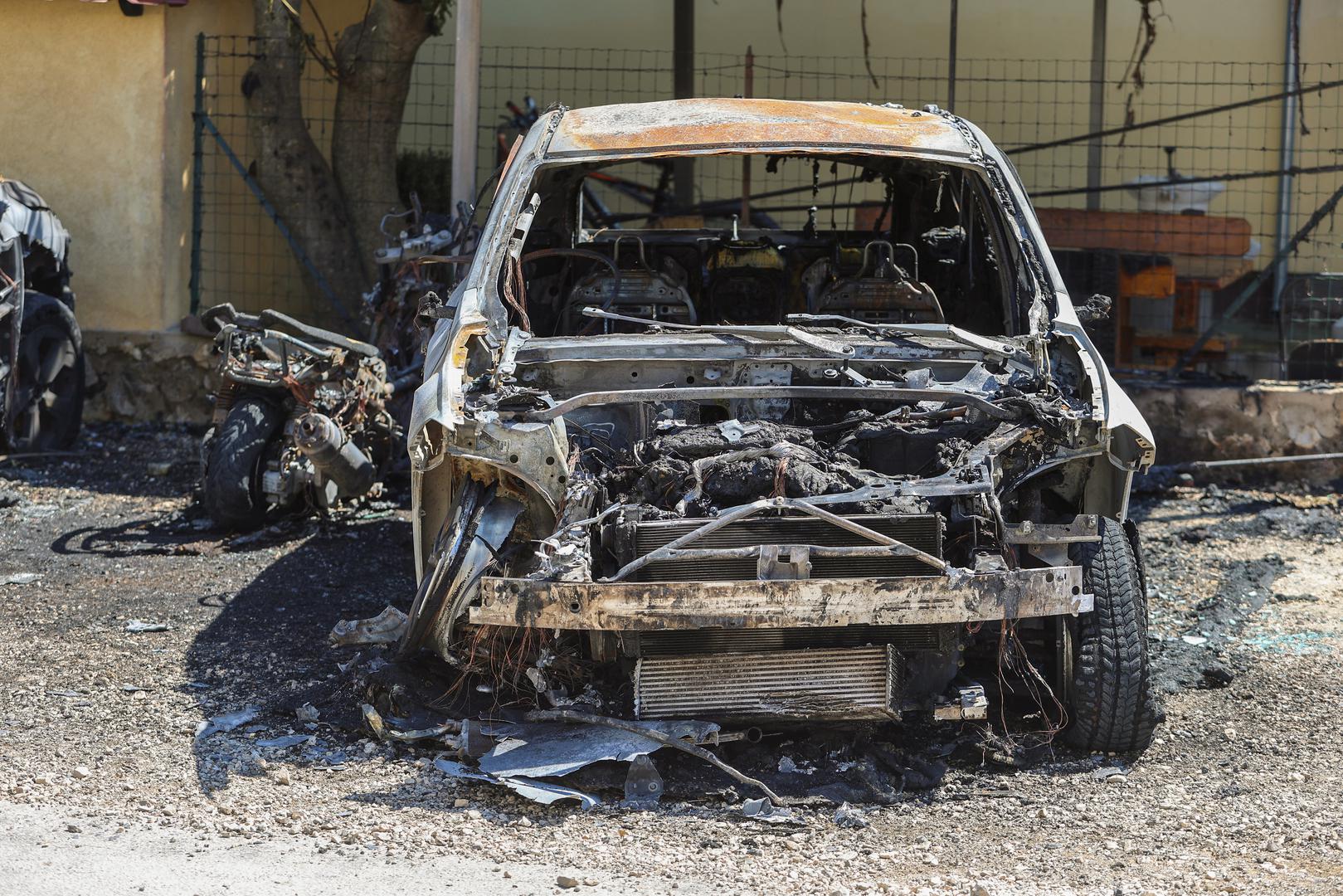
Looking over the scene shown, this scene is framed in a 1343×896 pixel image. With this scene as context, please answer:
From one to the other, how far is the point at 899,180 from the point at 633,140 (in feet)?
5.38

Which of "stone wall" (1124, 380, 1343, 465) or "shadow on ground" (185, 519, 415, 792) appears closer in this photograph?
"shadow on ground" (185, 519, 415, 792)

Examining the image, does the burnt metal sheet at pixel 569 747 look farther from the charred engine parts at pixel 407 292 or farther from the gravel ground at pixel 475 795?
the charred engine parts at pixel 407 292

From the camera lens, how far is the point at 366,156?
32.6 feet

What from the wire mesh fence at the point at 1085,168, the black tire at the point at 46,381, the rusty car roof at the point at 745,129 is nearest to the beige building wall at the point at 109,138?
the wire mesh fence at the point at 1085,168

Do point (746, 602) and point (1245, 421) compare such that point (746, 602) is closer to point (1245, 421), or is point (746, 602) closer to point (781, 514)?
point (781, 514)

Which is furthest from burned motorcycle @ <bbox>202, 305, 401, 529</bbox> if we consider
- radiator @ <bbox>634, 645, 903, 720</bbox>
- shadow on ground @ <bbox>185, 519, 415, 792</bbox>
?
radiator @ <bbox>634, 645, 903, 720</bbox>

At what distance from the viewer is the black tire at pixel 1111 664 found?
4.29 m

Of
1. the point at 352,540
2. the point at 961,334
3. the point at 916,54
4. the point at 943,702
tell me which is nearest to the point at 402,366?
the point at 352,540

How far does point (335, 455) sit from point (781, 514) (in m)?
3.36

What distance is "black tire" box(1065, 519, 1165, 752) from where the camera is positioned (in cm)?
429

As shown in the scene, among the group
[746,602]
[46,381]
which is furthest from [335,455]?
[746,602]

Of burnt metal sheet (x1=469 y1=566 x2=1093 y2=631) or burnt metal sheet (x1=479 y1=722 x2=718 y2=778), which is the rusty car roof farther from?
burnt metal sheet (x1=479 y1=722 x2=718 y2=778)

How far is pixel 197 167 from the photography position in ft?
31.8

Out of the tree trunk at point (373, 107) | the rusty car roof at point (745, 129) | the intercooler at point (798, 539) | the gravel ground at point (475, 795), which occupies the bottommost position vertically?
the gravel ground at point (475, 795)
